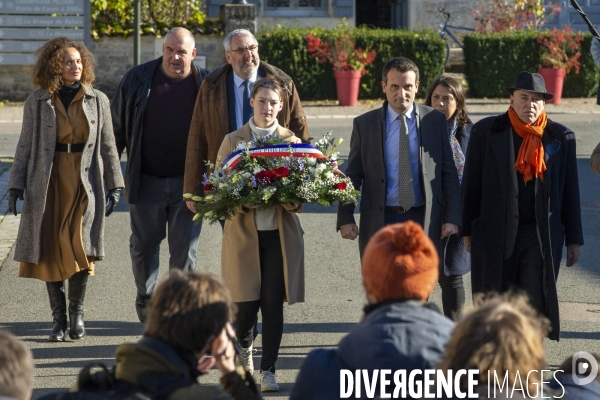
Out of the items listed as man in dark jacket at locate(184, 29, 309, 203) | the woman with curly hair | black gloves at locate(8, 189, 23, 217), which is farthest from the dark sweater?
the woman with curly hair

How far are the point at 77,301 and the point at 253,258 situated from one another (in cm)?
158

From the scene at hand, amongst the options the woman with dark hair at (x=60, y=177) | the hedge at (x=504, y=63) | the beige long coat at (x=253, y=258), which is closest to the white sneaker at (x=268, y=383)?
the beige long coat at (x=253, y=258)

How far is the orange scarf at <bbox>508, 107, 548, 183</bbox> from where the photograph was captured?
540cm

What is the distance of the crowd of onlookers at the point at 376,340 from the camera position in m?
2.71

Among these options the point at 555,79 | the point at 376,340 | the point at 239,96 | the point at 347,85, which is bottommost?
the point at 376,340

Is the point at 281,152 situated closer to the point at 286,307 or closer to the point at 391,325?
the point at 286,307

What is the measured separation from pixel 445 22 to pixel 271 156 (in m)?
19.0

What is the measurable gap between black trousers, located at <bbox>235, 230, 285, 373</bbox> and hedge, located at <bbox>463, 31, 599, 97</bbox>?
52.6 ft

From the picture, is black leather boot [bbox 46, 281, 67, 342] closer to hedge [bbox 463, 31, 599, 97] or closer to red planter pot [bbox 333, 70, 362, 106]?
red planter pot [bbox 333, 70, 362, 106]

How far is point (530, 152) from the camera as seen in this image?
5398 mm

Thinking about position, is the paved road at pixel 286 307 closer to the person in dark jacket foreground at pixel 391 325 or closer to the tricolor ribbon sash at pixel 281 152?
the tricolor ribbon sash at pixel 281 152

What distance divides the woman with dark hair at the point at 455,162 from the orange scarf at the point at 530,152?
2.43ft

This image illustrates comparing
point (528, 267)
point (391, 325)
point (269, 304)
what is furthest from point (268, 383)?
point (391, 325)

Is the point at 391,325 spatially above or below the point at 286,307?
above
